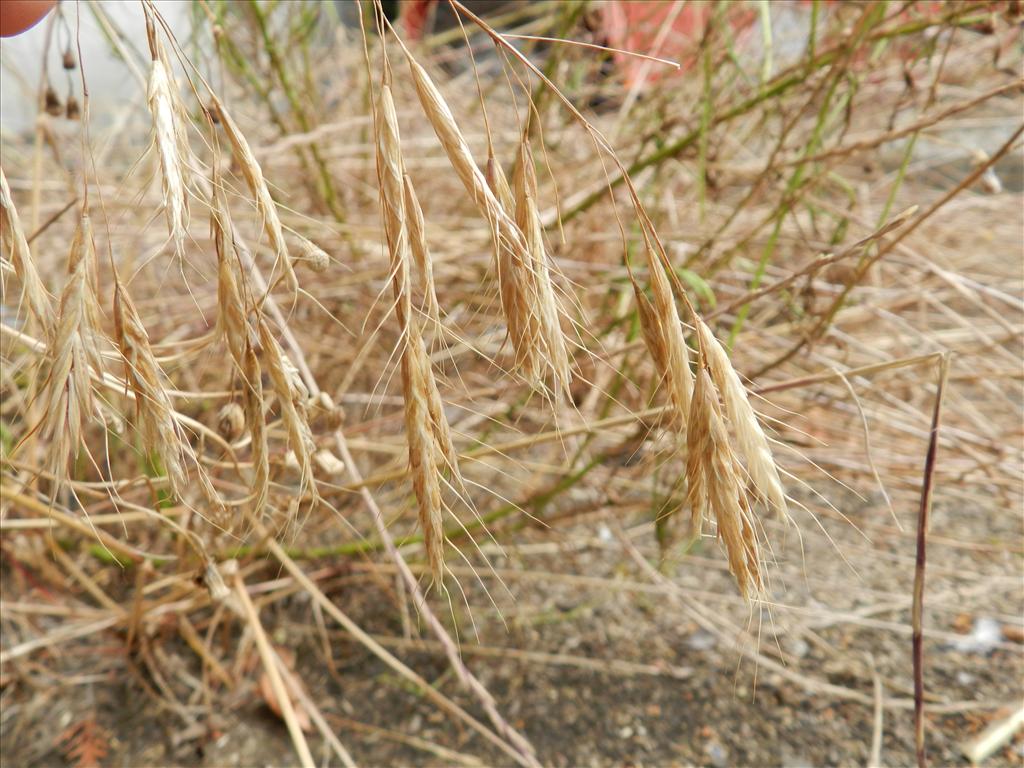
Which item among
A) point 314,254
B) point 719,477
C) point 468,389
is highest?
point 314,254

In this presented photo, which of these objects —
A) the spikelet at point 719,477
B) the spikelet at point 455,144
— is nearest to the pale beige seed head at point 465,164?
the spikelet at point 455,144

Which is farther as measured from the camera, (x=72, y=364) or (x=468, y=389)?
(x=468, y=389)

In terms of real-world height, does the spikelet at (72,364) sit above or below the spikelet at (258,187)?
below

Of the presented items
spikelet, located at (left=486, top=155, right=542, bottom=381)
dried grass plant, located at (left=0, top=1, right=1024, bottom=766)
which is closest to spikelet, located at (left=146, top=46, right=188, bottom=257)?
dried grass plant, located at (left=0, top=1, right=1024, bottom=766)

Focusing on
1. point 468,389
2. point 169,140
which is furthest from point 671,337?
point 468,389

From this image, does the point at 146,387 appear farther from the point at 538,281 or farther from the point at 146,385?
the point at 538,281

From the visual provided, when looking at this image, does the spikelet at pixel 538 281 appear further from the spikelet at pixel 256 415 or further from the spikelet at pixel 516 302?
the spikelet at pixel 256 415

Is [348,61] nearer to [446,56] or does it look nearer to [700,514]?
[446,56]

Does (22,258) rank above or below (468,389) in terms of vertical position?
above
